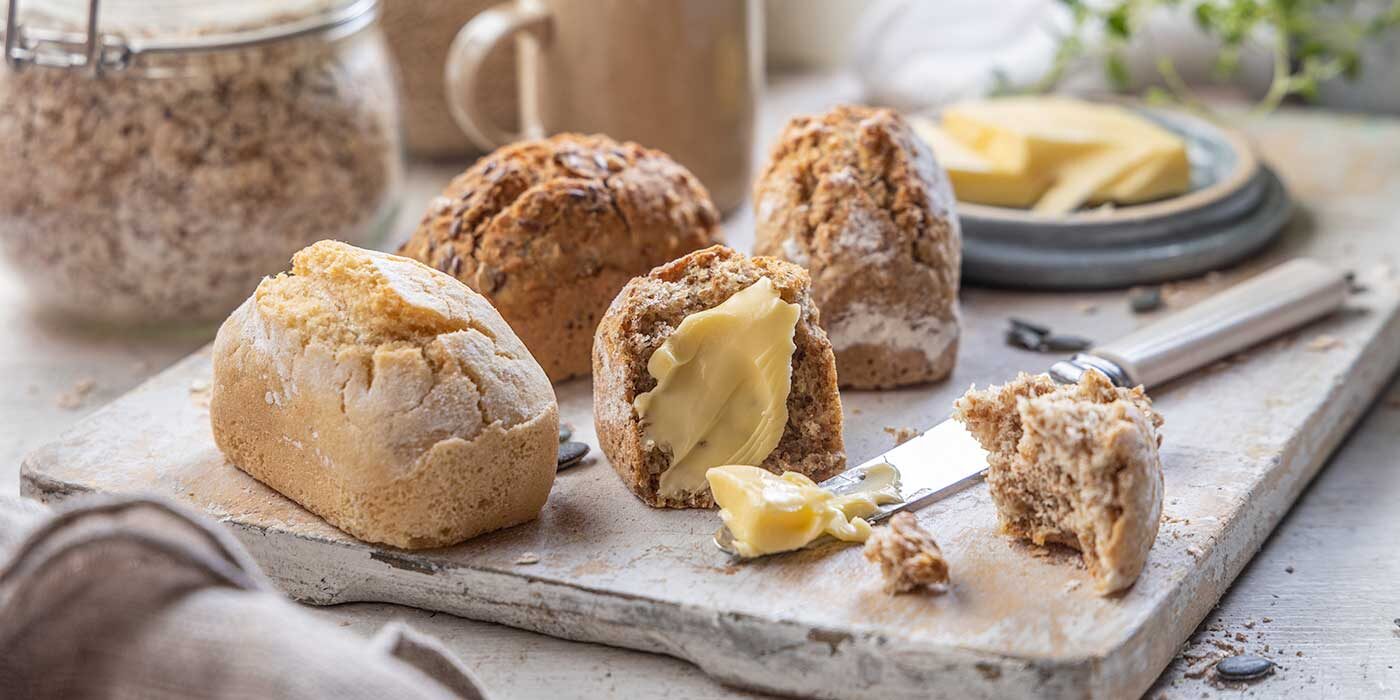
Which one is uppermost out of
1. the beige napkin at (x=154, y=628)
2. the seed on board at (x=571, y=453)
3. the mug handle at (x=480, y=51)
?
the mug handle at (x=480, y=51)

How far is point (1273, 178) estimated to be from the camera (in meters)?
3.24

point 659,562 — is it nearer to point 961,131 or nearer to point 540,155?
point 540,155

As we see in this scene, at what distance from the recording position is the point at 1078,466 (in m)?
1.79

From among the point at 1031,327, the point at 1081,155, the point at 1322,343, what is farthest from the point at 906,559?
the point at 1081,155

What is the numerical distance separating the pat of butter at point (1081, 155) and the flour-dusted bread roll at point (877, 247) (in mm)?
611

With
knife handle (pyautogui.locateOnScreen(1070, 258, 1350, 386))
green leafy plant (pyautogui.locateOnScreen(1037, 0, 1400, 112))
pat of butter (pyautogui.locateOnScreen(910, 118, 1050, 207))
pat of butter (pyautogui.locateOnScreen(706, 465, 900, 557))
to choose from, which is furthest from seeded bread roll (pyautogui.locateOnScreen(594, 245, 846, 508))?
green leafy plant (pyautogui.locateOnScreen(1037, 0, 1400, 112))

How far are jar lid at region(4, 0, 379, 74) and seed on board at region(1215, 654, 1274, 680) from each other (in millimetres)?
1989

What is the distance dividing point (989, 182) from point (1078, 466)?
4.56ft

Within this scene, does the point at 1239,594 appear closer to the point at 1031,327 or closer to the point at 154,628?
the point at 1031,327

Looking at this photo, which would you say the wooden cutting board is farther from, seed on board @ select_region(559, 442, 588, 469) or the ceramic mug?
the ceramic mug

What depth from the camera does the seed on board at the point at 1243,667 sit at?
1.79 metres

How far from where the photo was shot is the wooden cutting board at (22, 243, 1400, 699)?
1.70 meters

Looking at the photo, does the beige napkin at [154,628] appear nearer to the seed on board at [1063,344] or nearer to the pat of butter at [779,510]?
the pat of butter at [779,510]

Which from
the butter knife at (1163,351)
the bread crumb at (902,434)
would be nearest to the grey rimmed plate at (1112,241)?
the butter knife at (1163,351)
